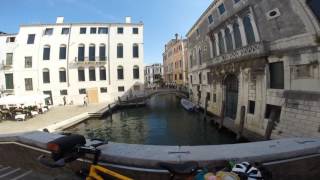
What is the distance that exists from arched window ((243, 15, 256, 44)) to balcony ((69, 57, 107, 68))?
2205cm

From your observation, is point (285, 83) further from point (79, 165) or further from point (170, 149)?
point (79, 165)

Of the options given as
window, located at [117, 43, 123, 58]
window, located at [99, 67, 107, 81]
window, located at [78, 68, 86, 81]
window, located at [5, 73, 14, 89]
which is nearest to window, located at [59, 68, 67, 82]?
window, located at [78, 68, 86, 81]

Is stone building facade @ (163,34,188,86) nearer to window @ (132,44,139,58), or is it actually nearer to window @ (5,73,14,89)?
window @ (132,44,139,58)

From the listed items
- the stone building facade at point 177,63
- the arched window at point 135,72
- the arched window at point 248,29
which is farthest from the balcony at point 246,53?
the stone building facade at point 177,63

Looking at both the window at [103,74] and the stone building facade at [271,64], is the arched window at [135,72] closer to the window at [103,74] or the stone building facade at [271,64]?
the window at [103,74]

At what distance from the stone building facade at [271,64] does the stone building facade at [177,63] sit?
2879 cm

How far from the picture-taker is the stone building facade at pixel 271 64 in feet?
Answer: 35.6

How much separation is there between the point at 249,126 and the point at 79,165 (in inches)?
535

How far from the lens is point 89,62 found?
33906 millimetres

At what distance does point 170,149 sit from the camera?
A: 12.8ft

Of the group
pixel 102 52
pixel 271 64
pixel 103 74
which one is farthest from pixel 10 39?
pixel 271 64

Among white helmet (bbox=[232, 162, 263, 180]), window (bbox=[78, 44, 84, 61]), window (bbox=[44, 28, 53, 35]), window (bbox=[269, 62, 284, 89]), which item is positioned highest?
window (bbox=[44, 28, 53, 35])

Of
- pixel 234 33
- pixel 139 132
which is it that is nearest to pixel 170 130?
pixel 139 132

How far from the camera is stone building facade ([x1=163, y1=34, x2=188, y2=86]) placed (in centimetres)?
5132
